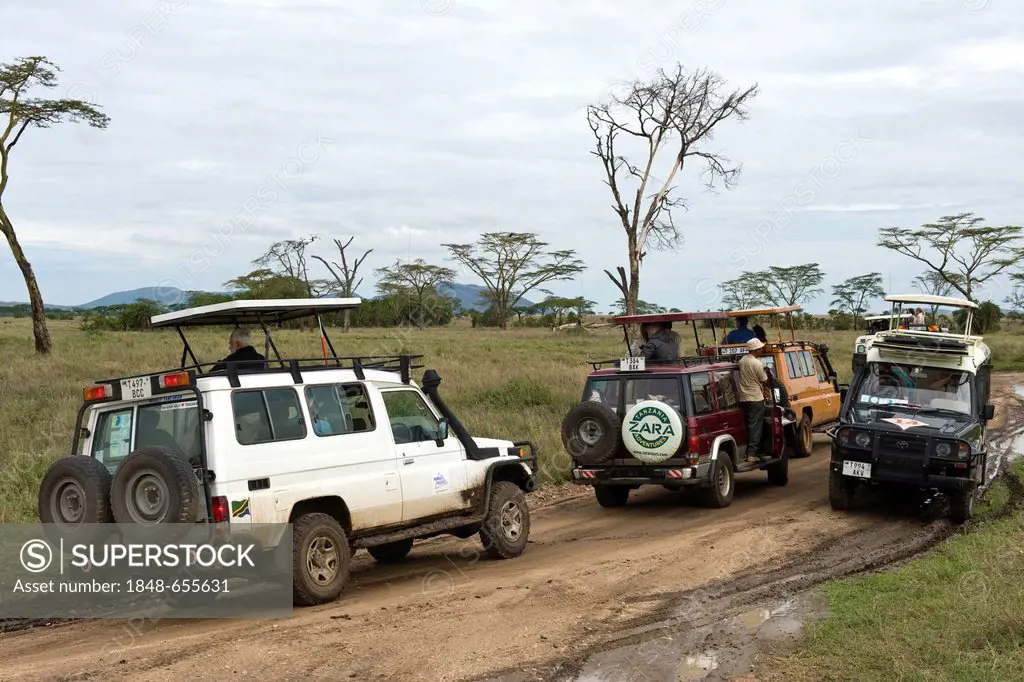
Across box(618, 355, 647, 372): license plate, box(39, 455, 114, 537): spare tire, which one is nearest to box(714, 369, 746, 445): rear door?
box(618, 355, 647, 372): license plate

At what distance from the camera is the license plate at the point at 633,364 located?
1193 cm

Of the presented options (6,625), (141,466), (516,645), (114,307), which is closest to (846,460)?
(516,645)

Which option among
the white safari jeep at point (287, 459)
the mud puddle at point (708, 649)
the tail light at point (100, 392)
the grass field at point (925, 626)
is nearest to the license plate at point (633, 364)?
the white safari jeep at point (287, 459)

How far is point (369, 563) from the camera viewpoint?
31.8 ft

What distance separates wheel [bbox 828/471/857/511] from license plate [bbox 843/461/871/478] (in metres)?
0.16

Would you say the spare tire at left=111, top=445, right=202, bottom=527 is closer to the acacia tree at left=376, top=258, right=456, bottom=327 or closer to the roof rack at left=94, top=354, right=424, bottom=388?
the roof rack at left=94, top=354, right=424, bottom=388

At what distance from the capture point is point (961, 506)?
35.0 ft

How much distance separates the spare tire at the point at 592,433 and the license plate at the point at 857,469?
267 centimetres

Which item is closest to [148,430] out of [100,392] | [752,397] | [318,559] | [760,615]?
[100,392]

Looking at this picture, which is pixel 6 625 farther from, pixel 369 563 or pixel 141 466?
pixel 369 563

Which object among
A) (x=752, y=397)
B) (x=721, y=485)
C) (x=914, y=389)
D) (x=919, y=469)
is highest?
(x=914, y=389)

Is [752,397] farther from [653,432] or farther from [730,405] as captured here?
[653,432]

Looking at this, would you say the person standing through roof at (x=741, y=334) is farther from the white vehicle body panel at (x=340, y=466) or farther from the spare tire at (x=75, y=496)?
the spare tire at (x=75, y=496)

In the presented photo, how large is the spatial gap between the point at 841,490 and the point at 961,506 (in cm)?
131
